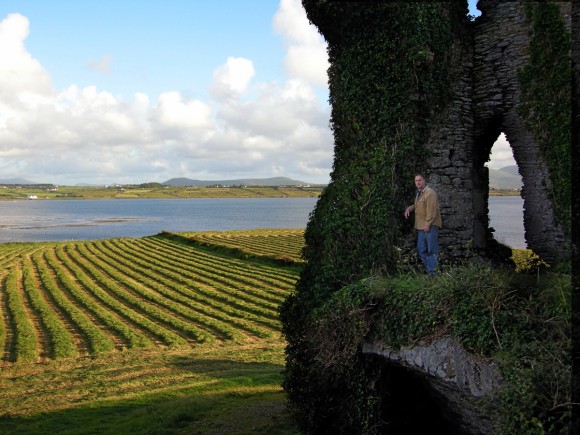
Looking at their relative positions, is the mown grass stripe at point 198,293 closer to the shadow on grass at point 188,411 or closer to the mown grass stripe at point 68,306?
the mown grass stripe at point 68,306

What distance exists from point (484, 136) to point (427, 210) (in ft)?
10.4

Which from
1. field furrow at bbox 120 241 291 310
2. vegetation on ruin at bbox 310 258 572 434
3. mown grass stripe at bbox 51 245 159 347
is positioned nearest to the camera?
vegetation on ruin at bbox 310 258 572 434

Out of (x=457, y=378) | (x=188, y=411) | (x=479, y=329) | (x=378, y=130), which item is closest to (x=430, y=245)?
(x=378, y=130)

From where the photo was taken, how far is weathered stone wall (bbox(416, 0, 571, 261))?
12.1 m

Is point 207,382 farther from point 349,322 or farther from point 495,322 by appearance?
point 495,322

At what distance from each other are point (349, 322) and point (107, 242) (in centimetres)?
8330

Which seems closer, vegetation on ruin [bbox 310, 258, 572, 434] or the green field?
vegetation on ruin [bbox 310, 258, 572, 434]

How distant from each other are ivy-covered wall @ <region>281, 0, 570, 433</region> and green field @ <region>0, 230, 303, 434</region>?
12.9ft

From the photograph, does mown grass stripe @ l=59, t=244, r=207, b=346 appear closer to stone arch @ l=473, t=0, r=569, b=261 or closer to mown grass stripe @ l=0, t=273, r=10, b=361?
mown grass stripe @ l=0, t=273, r=10, b=361

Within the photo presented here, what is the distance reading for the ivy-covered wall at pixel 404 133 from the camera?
1212cm

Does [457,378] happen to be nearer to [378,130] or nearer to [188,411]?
[378,130]

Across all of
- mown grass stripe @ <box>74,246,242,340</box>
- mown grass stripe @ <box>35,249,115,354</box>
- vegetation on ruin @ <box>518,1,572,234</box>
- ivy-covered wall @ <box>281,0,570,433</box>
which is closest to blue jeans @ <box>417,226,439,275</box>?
ivy-covered wall @ <box>281,0,570,433</box>

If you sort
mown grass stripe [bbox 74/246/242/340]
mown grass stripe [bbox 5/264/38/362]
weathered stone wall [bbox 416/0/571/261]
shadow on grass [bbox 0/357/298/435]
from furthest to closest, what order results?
mown grass stripe [bbox 74/246/242/340]
mown grass stripe [bbox 5/264/38/362]
shadow on grass [bbox 0/357/298/435]
weathered stone wall [bbox 416/0/571/261]

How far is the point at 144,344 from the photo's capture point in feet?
97.3
